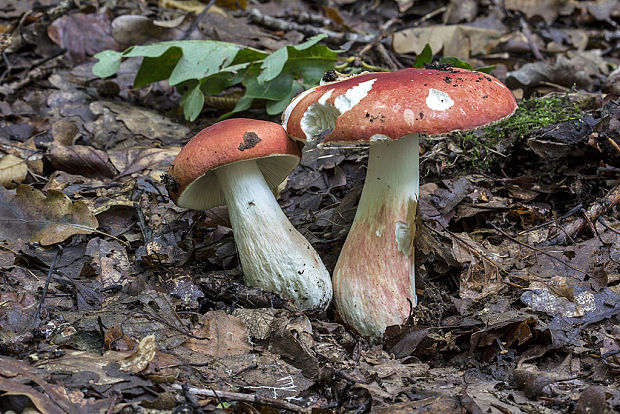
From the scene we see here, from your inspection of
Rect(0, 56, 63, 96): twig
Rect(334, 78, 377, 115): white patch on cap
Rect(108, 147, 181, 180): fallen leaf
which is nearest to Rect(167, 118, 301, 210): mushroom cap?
Rect(334, 78, 377, 115): white patch on cap

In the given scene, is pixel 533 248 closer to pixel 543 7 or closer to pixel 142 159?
pixel 142 159

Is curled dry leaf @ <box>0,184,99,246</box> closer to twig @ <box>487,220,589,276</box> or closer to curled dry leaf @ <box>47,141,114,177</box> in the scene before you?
curled dry leaf @ <box>47,141,114,177</box>

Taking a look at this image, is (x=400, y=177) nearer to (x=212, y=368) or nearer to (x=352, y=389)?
(x=352, y=389)

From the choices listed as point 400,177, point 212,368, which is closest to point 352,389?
point 212,368

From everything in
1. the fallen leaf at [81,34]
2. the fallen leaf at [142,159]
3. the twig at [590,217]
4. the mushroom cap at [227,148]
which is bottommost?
the fallen leaf at [142,159]

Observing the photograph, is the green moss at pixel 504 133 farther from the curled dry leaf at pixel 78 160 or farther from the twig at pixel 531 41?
the curled dry leaf at pixel 78 160

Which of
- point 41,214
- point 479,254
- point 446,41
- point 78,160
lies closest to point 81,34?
point 78,160

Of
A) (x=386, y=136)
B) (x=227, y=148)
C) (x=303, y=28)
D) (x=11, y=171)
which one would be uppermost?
(x=386, y=136)

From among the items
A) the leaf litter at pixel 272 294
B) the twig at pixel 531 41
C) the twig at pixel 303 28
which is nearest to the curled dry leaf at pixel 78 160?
the leaf litter at pixel 272 294
